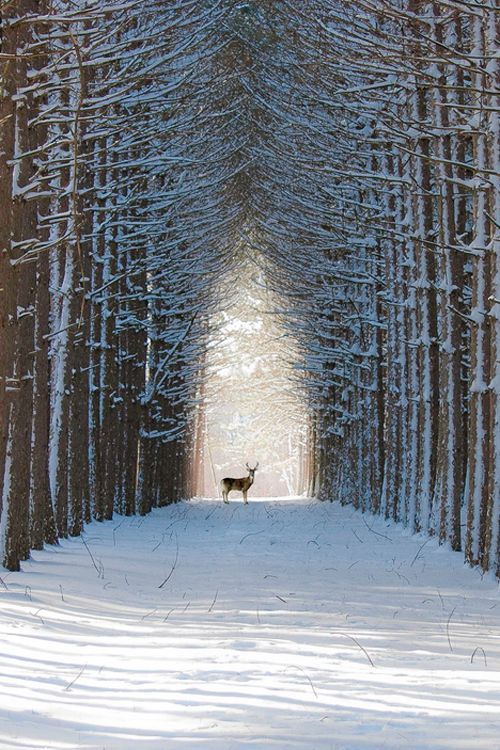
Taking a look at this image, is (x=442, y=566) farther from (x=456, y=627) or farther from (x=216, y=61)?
(x=216, y=61)

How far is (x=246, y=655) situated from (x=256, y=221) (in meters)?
33.4

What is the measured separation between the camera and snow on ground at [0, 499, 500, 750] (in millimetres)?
4824

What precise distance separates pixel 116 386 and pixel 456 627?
718 inches

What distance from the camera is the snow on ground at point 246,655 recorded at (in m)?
4.82

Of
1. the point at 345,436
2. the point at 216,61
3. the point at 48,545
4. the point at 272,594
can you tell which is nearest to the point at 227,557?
the point at 48,545

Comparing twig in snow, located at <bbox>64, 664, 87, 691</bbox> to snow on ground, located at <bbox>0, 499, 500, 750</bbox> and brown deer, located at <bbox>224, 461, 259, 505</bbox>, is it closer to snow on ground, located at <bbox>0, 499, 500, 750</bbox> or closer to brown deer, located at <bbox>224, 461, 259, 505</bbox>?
snow on ground, located at <bbox>0, 499, 500, 750</bbox>

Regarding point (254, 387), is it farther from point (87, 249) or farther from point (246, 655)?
point (246, 655)

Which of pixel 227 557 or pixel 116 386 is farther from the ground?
pixel 116 386

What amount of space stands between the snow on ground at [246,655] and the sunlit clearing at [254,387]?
1735 cm

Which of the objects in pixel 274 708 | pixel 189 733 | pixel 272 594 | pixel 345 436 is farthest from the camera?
pixel 345 436

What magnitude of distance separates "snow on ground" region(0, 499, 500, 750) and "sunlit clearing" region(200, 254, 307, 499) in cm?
1735

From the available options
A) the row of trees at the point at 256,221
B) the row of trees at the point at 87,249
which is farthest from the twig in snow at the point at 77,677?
the row of trees at the point at 256,221

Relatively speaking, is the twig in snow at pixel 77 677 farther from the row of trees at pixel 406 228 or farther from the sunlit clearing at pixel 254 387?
the sunlit clearing at pixel 254 387

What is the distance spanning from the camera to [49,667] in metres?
6.38
